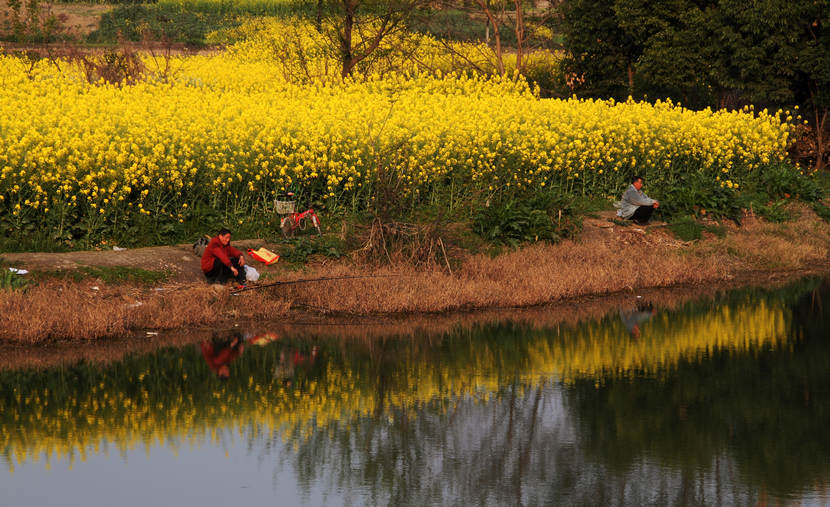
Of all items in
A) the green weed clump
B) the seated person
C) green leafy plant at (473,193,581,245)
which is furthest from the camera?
the seated person

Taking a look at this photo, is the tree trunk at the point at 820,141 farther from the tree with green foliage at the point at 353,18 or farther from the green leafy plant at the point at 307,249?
the green leafy plant at the point at 307,249

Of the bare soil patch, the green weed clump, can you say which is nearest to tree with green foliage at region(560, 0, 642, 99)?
the green weed clump

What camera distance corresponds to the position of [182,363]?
14.5 meters

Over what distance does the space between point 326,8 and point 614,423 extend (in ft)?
100

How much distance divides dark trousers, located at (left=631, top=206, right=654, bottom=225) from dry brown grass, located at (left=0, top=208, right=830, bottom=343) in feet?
1.28

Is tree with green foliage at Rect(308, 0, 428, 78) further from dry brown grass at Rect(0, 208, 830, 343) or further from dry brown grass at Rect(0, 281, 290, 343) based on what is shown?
dry brown grass at Rect(0, 281, 290, 343)

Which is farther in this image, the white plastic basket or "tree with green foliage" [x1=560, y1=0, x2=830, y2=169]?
"tree with green foliage" [x1=560, y1=0, x2=830, y2=169]

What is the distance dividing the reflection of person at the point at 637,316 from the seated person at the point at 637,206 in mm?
5400

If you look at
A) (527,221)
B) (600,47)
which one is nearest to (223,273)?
(527,221)

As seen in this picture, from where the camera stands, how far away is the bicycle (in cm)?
2097

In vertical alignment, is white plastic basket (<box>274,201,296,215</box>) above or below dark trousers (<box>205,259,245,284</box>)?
above

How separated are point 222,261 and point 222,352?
2.88 metres

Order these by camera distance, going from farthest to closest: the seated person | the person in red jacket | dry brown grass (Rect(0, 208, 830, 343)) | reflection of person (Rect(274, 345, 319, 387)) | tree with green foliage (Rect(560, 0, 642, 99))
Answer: tree with green foliage (Rect(560, 0, 642, 99))
the seated person
the person in red jacket
dry brown grass (Rect(0, 208, 830, 343))
reflection of person (Rect(274, 345, 319, 387))

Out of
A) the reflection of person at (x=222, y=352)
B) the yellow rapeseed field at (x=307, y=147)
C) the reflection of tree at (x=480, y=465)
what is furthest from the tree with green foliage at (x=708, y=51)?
the reflection of tree at (x=480, y=465)
